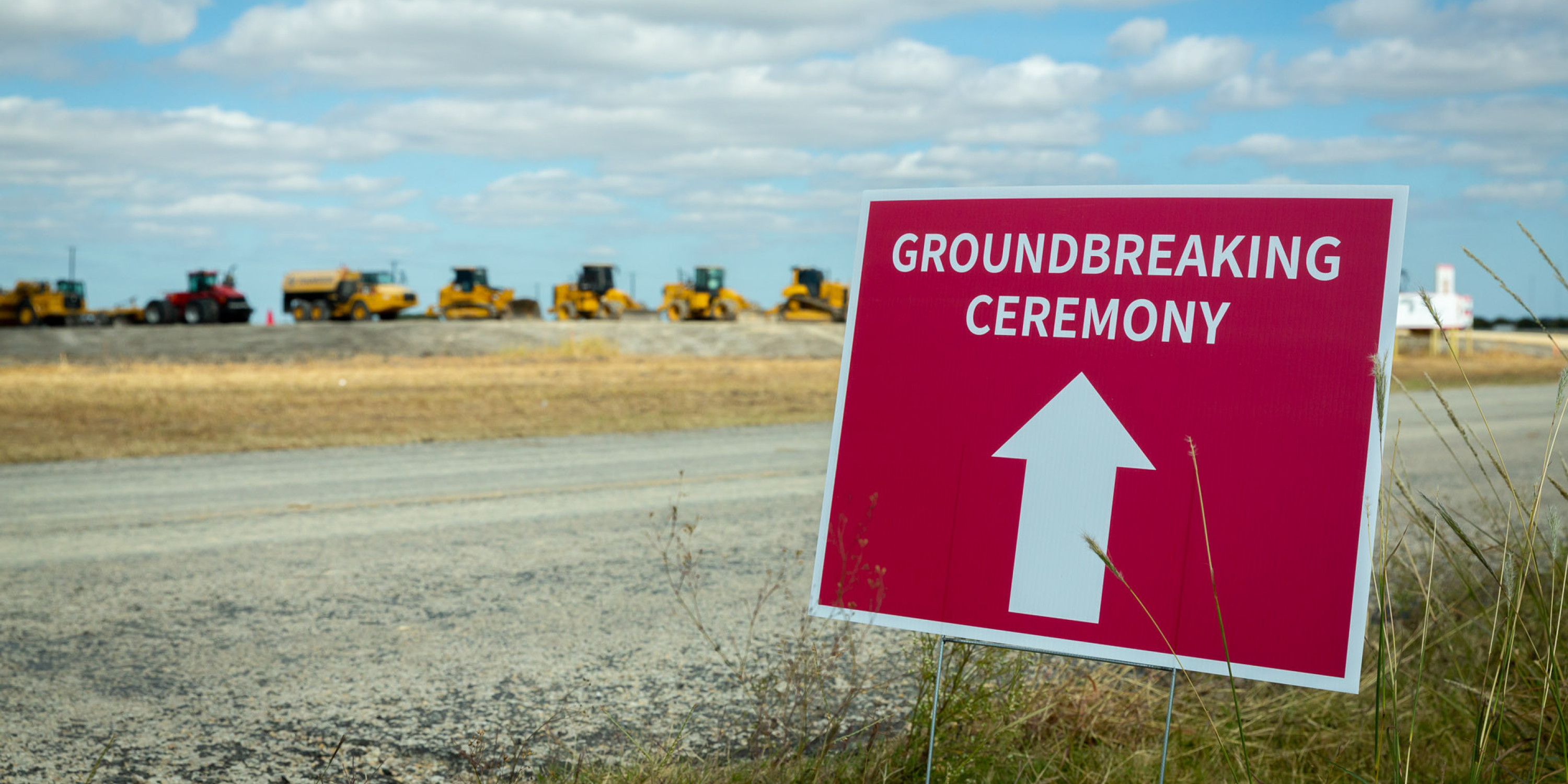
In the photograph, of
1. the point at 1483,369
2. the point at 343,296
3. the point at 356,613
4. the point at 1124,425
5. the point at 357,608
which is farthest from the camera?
the point at 343,296

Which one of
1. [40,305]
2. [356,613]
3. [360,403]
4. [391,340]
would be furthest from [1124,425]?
[40,305]

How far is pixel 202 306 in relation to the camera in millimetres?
51375

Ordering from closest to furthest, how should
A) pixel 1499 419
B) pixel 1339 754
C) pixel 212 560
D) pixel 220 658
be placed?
1. pixel 1339 754
2. pixel 220 658
3. pixel 212 560
4. pixel 1499 419

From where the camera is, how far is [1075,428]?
2.69 meters

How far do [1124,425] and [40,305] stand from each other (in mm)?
62690

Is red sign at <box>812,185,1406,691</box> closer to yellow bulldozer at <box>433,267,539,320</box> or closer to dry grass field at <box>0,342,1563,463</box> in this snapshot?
dry grass field at <box>0,342,1563,463</box>

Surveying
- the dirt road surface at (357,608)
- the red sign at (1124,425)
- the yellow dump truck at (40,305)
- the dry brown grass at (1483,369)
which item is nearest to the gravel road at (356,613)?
the dirt road surface at (357,608)

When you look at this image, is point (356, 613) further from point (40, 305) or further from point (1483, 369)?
point (40, 305)

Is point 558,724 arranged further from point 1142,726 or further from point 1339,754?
point 1339,754

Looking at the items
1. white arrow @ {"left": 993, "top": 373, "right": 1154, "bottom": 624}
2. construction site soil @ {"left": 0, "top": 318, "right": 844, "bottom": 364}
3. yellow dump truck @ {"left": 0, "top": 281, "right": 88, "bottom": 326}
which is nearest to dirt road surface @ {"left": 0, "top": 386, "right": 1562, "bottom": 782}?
white arrow @ {"left": 993, "top": 373, "right": 1154, "bottom": 624}

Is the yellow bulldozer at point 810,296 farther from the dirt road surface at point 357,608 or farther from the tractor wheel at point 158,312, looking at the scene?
the dirt road surface at point 357,608

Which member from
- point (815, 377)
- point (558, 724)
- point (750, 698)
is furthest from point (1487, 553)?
point (815, 377)

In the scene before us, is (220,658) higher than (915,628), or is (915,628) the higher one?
(915,628)

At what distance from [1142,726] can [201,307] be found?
2163 inches
